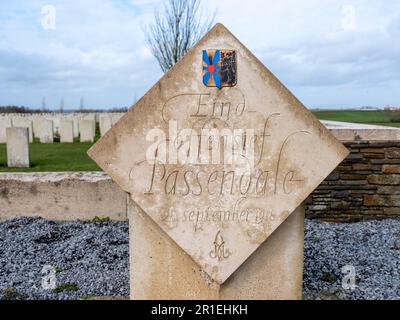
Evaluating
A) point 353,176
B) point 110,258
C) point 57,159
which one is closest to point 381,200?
point 353,176

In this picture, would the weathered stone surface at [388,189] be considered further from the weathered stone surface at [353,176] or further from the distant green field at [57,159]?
the distant green field at [57,159]

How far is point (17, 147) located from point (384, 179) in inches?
285

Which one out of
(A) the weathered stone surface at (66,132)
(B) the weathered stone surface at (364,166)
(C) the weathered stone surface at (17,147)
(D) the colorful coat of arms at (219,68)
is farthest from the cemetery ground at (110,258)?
(A) the weathered stone surface at (66,132)

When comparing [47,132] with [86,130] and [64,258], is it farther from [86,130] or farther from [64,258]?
[64,258]

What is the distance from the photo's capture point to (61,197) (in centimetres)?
487

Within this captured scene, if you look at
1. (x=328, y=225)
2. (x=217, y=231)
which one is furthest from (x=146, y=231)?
(x=328, y=225)

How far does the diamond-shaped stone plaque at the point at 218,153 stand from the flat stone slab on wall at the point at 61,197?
2.49m

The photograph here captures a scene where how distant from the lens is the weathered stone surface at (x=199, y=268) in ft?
8.46

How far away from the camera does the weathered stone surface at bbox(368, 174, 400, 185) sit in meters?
5.12

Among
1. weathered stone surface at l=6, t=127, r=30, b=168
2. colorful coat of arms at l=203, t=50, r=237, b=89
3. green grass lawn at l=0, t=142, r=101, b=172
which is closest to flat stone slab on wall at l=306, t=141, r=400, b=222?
colorful coat of arms at l=203, t=50, r=237, b=89

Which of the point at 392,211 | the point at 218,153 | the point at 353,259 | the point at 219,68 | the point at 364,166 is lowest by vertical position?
the point at 353,259

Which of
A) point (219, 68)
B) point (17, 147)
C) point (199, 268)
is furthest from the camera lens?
point (17, 147)
